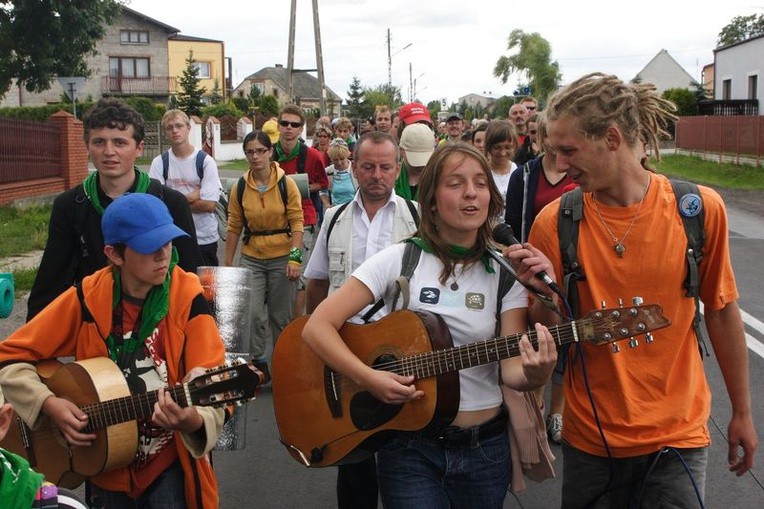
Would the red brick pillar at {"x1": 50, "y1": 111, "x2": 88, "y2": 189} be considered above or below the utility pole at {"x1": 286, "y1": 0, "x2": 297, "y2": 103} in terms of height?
below

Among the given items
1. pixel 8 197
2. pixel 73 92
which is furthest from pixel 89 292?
pixel 73 92

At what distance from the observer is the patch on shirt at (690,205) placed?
10.0ft

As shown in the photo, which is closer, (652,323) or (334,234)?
(652,323)

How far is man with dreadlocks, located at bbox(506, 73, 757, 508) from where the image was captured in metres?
3.06

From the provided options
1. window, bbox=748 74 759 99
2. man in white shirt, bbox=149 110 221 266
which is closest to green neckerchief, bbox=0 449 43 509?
man in white shirt, bbox=149 110 221 266

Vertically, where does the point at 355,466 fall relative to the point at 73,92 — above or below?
below

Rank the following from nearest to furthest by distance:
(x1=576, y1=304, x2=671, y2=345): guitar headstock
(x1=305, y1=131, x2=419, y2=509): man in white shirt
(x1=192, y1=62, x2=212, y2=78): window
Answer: (x1=576, y1=304, x2=671, y2=345): guitar headstock, (x1=305, y1=131, x2=419, y2=509): man in white shirt, (x1=192, y1=62, x2=212, y2=78): window

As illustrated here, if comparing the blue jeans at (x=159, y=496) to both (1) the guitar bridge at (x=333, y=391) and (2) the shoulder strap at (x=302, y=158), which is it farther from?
(2) the shoulder strap at (x=302, y=158)

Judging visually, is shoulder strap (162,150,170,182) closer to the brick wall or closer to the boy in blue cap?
the boy in blue cap

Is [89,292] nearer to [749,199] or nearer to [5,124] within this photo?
[5,124]

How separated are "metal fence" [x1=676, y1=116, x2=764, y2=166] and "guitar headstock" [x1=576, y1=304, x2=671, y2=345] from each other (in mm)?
26427

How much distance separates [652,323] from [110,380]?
1899mm

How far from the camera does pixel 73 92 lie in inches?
930

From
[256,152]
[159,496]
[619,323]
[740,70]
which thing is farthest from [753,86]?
[159,496]
